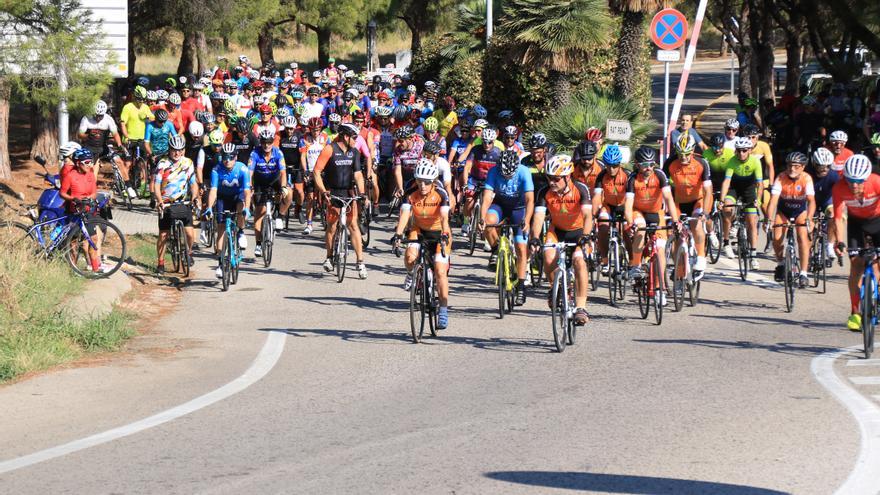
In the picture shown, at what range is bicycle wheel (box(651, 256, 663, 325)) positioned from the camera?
47.4ft

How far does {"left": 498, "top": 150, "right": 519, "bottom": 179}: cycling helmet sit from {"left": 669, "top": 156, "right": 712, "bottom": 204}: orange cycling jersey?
254cm

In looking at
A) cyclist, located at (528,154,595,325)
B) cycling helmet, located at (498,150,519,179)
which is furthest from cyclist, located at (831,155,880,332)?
cycling helmet, located at (498,150,519,179)

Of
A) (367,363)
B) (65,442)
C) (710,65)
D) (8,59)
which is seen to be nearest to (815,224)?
(367,363)

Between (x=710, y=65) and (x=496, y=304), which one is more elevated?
(x=710, y=65)

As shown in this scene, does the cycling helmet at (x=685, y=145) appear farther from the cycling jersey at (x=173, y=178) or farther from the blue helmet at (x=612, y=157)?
the cycling jersey at (x=173, y=178)

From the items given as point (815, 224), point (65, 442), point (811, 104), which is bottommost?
point (65, 442)

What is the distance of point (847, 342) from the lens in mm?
13383

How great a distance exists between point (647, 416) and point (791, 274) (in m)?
6.54

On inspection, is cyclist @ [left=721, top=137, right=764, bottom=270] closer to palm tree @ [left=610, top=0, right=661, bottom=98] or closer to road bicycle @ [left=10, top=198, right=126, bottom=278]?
palm tree @ [left=610, top=0, right=661, bottom=98]

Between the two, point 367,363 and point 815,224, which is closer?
point 367,363

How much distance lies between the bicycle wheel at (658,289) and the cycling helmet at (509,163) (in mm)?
2061

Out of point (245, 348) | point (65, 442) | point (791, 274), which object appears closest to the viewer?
point (65, 442)

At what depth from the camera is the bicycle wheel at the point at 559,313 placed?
12.7 m

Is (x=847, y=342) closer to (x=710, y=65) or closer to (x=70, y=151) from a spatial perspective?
(x=70, y=151)
